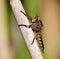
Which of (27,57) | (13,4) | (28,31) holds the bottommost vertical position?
(27,57)

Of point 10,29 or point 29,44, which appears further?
point 10,29

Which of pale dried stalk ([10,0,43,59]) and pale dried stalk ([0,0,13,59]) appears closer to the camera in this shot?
pale dried stalk ([10,0,43,59])

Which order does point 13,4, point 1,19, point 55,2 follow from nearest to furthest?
1. point 13,4
2. point 1,19
3. point 55,2

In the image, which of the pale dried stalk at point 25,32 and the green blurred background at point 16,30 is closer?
the pale dried stalk at point 25,32

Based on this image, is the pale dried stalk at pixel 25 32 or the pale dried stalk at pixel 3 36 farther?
the pale dried stalk at pixel 3 36

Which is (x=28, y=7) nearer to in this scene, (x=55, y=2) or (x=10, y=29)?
(x=10, y=29)

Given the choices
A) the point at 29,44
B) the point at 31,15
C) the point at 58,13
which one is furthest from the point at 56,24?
the point at 29,44

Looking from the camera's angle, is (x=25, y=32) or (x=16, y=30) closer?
(x=25, y=32)

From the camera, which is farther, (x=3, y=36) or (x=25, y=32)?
(x=3, y=36)

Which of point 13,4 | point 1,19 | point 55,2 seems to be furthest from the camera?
point 55,2

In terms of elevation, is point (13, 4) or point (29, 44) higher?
point (13, 4)

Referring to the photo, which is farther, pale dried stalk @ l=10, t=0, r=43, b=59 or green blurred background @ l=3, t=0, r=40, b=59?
green blurred background @ l=3, t=0, r=40, b=59
